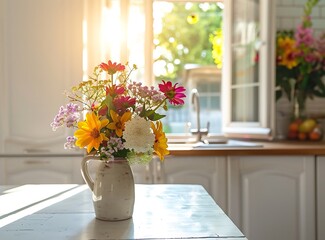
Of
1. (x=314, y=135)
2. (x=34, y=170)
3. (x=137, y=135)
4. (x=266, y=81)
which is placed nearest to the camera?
(x=137, y=135)

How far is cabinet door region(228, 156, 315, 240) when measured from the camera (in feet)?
7.97

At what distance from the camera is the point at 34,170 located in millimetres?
2592

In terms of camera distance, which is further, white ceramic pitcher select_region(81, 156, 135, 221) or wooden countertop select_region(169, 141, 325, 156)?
wooden countertop select_region(169, 141, 325, 156)

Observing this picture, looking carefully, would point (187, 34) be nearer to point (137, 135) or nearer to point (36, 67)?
point (36, 67)

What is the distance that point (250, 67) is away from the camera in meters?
2.95

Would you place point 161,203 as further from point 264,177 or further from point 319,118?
point 319,118

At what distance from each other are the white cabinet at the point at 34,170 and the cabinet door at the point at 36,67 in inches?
2.6

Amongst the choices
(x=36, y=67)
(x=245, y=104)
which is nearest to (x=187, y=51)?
(x=245, y=104)

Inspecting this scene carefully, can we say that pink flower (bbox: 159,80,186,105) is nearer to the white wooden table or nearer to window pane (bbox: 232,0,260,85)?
the white wooden table

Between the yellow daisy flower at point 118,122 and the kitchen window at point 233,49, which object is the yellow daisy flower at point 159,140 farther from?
the kitchen window at point 233,49

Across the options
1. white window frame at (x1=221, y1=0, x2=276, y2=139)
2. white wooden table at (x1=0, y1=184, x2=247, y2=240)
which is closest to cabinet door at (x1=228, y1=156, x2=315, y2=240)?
white window frame at (x1=221, y1=0, x2=276, y2=139)

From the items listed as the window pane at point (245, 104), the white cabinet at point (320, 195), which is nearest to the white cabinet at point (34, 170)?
the window pane at point (245, 104)

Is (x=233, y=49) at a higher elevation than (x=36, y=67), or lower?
higher

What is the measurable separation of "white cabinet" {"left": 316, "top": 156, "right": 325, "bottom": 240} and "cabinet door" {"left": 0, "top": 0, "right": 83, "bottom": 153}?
1526 mm
